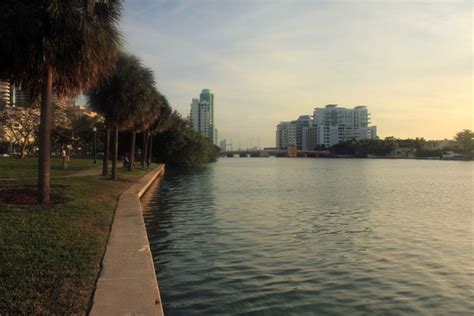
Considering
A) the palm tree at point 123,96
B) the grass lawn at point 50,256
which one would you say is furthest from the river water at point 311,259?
the palm tree at point 123,96

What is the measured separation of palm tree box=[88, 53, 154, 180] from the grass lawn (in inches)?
491

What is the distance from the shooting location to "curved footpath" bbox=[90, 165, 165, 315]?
5867mm

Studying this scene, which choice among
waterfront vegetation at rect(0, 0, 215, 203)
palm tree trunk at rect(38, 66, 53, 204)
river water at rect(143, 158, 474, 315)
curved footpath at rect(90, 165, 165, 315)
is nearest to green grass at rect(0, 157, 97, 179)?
river water at rect(143, 158, 474, 315)

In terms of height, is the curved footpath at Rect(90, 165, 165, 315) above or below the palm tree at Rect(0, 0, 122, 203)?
below

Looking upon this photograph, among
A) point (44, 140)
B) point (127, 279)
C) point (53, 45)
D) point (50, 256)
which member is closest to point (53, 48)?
point (53, 45)

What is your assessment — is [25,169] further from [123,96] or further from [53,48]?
[53,48]

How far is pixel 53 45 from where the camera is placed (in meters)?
12.6

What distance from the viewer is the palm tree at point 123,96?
2606 centimetres

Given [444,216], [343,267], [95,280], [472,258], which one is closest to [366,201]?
[444,216]

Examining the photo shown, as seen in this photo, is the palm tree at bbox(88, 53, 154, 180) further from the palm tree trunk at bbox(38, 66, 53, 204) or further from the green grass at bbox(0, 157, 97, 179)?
the palm tree trunk at bbox(38, 66, 53, 204)

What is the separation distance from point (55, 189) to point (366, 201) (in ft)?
49.3

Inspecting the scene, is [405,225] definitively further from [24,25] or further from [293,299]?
[24,25]

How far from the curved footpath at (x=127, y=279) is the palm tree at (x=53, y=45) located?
15.7 ft

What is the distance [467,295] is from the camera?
28.2 feet
